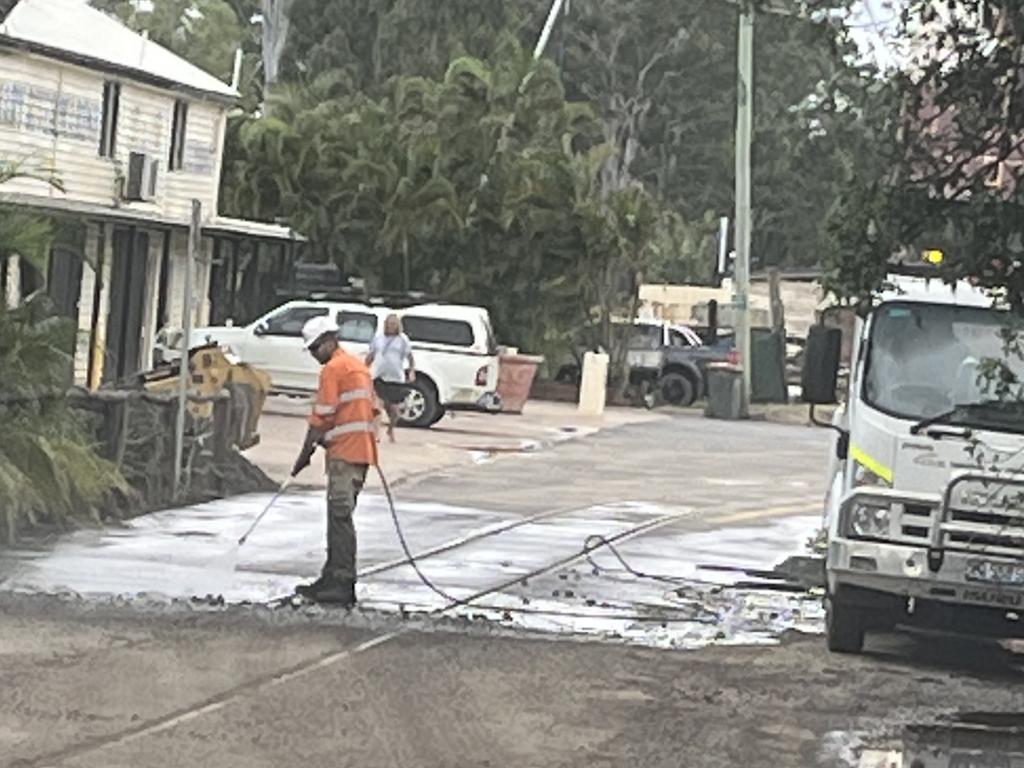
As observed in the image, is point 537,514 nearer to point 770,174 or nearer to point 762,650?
point 762,650

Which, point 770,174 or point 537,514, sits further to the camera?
point 770,174

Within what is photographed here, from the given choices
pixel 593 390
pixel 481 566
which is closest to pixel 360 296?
pixel 593 390

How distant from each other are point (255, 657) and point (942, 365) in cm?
440

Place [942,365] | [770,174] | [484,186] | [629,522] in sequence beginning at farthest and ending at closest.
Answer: [770,174]
[484,186]
[629,522]
[942,365]

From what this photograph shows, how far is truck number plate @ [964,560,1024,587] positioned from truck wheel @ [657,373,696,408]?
122 ft

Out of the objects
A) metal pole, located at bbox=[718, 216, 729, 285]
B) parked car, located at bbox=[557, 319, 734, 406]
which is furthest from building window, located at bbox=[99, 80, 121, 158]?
metal pole, located at bbox=[718, 216, 729, 285]

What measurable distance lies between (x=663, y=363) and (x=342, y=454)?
118 feet

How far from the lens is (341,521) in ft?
49.4

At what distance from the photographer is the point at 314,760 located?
9.77 m

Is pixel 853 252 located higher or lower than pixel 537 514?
higher

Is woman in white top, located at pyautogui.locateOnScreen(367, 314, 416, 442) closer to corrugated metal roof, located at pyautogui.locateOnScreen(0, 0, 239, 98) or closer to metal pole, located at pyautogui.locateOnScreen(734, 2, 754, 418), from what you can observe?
corrugated metal roof, located at pyautogui.locateOnScreen(0, 0, 239, 98)

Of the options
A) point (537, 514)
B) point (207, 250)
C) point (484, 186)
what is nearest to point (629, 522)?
point (537, 514)

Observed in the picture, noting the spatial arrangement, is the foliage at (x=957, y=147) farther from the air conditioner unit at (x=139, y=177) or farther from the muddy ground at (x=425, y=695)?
the air conditioner unit at (x=139, y=177)

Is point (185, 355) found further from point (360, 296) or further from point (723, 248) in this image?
point (723, 248)
